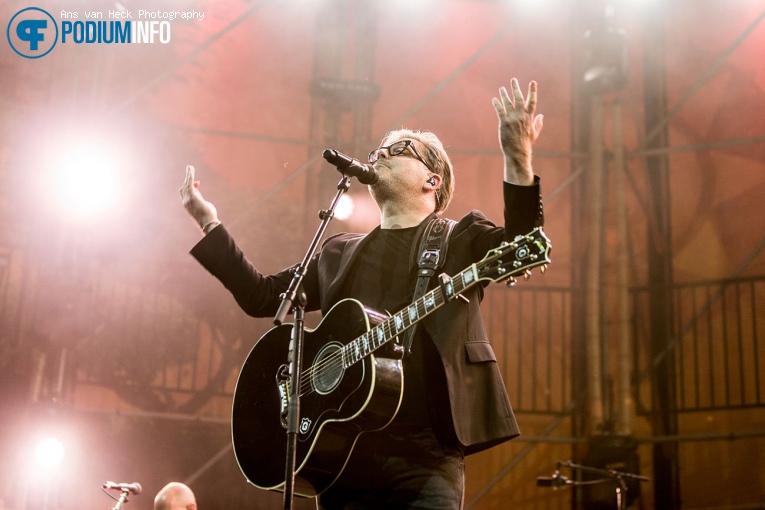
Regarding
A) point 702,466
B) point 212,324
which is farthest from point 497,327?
point 212,324

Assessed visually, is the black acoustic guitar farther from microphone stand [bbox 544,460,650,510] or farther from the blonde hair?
microphone stand [bbox 544,460,650,510]

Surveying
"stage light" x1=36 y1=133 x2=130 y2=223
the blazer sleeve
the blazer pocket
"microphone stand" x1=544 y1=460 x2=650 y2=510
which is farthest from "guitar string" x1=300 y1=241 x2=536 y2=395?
"stage light" x1=36 y1=133 x2=130 y2=223

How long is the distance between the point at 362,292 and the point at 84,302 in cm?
479

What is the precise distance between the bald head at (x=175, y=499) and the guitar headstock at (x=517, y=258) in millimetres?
3701

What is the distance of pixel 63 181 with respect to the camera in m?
7.00

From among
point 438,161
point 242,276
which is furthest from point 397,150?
point 242,276

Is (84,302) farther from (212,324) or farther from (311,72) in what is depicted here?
(311,72)

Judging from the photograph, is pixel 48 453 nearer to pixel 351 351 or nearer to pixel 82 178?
pixel 82 178

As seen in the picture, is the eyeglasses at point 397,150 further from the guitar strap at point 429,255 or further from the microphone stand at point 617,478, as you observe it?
the microphone stand at point 617,478

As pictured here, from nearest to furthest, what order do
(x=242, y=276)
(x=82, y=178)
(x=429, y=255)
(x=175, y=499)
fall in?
1. (x=429, y=255)
2. (x=242, y=276)
3. (x=175, y=499)
4. (x=82, y=178)

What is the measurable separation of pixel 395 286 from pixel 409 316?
33 centimetres

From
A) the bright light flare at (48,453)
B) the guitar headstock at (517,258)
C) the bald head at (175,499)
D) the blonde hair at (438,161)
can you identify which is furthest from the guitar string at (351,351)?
the bright light flare at (48,453)

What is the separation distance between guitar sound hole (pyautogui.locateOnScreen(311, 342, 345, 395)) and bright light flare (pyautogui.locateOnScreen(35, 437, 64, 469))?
4.45m

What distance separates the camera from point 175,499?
529 centimetres
